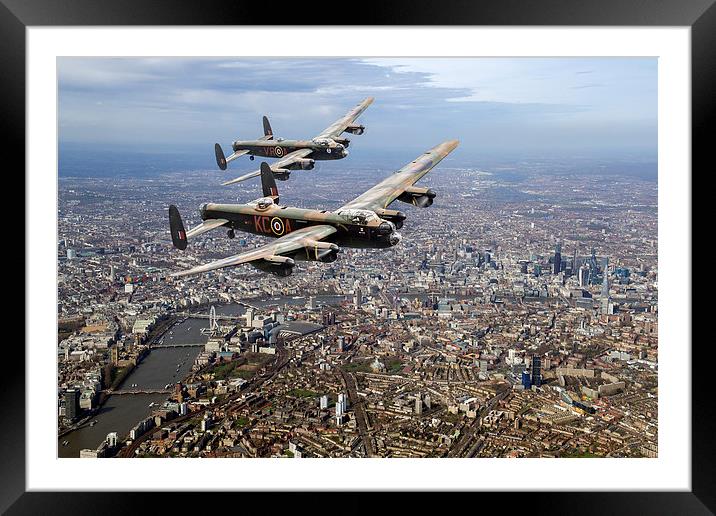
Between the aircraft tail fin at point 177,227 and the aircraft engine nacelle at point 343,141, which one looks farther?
the aircraft engine nacelle at point 343,141

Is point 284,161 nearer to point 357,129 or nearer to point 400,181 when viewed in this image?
point 357,129

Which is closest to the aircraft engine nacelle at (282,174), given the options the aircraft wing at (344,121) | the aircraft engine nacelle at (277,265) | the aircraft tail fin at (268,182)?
the aircraft tail fin at (268,182)

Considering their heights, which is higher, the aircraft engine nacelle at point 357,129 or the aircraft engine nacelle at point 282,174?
the aircraft engine nacelle at point 357,129

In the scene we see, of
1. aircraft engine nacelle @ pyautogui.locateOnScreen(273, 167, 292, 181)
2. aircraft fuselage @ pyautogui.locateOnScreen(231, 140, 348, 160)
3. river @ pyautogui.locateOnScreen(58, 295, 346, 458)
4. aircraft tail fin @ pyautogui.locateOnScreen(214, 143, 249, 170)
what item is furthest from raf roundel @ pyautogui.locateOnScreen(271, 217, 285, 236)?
river @ pyautogui.locateOnScreen(58, 295, 346, 458)

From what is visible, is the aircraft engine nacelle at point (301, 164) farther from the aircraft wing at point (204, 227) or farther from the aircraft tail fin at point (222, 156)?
the aircraft wing at point (204, 227)
